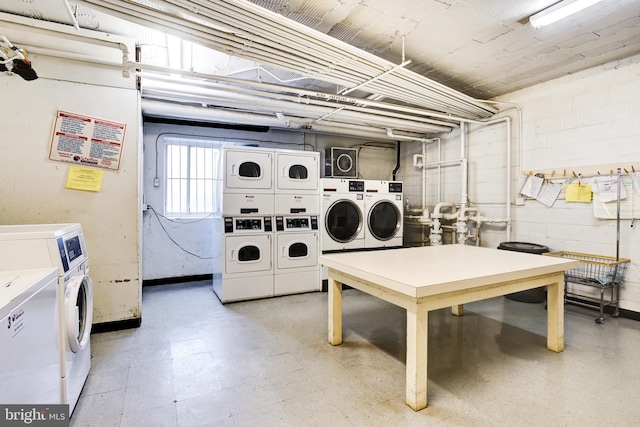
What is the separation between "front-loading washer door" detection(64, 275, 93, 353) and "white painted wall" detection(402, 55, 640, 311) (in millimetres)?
4505

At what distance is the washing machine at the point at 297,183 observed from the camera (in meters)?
3.90

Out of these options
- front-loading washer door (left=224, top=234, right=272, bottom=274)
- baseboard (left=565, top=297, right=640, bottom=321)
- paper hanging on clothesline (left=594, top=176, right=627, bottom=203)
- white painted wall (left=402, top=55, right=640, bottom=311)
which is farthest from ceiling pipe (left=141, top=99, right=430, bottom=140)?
baseboard (left=565, top=297, right=640, bottom=321)

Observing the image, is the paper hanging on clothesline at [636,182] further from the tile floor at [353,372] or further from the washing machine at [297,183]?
the washing machine at [297,183]

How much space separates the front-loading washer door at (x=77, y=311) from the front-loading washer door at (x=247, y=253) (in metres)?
1.66

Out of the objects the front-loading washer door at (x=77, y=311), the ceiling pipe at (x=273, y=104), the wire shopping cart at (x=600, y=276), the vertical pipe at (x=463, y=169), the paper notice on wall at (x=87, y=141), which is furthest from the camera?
the vertical pipe at (x=463, y=169)

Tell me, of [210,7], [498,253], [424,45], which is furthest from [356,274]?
[424,45]

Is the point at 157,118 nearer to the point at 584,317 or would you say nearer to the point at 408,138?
the point at 408,138

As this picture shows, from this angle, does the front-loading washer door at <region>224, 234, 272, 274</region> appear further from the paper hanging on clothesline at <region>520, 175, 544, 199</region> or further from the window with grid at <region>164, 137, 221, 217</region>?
the paper hanging on clothesline at <region>520, 175, 544, 199</region>

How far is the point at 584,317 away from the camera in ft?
10.2

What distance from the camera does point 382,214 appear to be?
15.0 ft

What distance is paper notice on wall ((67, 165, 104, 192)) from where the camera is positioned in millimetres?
2623

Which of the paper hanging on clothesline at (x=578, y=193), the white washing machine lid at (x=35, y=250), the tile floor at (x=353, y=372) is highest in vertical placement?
the paper hanging on clothesline at (x=578, y=193)
